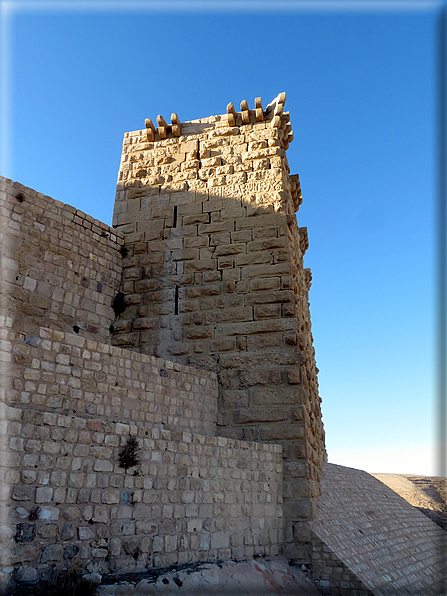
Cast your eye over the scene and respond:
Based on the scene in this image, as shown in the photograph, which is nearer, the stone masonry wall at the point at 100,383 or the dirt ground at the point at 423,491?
the stone masonry wall at the point at 100,383

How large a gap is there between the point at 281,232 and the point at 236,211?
100 cm

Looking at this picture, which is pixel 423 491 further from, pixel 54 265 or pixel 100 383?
pixel 100 383

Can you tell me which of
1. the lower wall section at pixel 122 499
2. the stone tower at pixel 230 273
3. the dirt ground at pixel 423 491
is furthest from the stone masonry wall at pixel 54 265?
the dirt ground at pixel 423 491

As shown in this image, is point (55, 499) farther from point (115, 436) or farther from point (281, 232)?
point (281, 232)

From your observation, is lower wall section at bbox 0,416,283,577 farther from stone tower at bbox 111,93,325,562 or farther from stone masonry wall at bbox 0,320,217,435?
stone tower at bbox 111,93,325,562

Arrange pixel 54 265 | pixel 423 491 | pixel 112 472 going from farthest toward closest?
pixel 423 491 → pixel 54 265 → pixel 112 472

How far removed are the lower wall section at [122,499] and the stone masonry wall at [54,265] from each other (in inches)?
115

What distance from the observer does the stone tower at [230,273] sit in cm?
766

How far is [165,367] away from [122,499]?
2270 millimetres

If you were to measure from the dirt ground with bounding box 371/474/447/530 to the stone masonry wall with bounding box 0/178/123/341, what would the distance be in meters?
11.9

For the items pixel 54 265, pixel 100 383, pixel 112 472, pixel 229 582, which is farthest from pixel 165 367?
pixel 229 582

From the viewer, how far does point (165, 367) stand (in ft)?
23.3

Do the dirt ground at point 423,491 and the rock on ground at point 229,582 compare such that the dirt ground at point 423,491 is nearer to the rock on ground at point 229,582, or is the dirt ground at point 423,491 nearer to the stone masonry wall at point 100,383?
the rock on ground at point 229,582

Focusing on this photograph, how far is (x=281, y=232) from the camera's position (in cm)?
862
